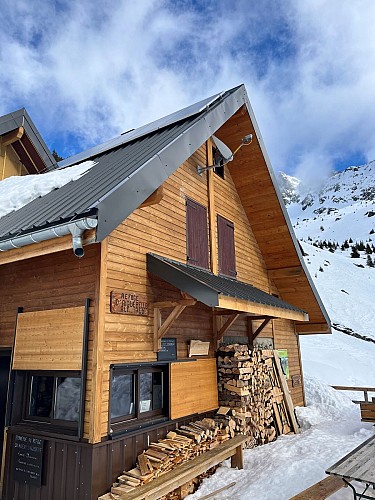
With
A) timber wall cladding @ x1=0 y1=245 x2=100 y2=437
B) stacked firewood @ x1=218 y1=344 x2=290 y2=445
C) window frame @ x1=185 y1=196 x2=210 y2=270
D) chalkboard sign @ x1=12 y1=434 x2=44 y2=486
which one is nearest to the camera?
chalkboard sign @ x1=12 y1=434 x2=44 y2=486

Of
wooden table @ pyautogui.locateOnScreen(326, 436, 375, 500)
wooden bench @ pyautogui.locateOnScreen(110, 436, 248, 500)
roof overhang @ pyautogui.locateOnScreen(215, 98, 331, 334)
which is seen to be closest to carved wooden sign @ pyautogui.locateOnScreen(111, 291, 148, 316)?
wooden bench @ pyautogui.locateOnScreen(110, 436, 248, 500)

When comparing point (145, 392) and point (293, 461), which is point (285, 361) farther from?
point (145, 392)

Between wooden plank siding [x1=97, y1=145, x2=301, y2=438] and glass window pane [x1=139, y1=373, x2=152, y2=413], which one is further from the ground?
wooden plank siding [x1=97, y1=145, x2=301, y2=438]

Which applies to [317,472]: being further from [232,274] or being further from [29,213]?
[29,213]

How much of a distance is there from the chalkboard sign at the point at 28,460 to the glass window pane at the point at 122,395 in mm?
1055

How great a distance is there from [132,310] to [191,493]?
118 inches

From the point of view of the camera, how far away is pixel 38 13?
1048 cm

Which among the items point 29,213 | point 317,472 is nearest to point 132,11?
point 29,213

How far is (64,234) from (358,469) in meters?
4.29

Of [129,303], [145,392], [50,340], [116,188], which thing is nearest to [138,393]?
[145,392]

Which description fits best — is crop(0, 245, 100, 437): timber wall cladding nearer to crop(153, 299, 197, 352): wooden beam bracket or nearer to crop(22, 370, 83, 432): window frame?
crop(22, 370, 83, 432): window frame

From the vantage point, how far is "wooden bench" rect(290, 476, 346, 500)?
3.96m

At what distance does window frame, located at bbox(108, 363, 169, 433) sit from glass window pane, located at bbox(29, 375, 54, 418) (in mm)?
1013

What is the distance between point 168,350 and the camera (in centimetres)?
626
